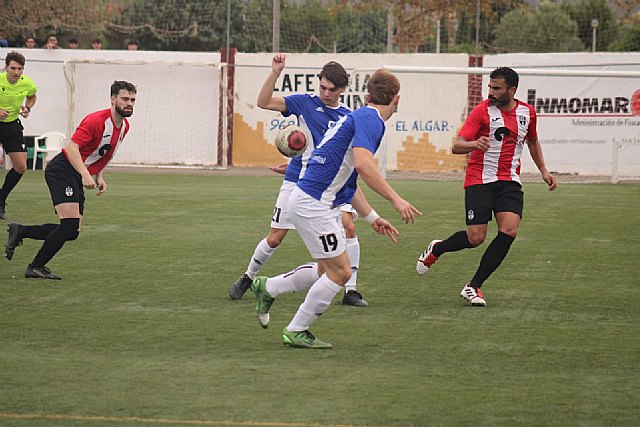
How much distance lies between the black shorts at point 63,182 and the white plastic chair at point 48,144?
16388 mm

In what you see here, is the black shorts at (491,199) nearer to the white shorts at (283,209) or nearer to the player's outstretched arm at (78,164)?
the white shorts at (283,209)

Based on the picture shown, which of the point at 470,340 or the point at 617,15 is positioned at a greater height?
the point at 617,15

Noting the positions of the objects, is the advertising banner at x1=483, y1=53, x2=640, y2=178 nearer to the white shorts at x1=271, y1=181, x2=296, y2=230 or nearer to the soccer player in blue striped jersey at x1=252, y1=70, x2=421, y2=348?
the white shorts at x1=271, y1=181, x2=296, y2=230

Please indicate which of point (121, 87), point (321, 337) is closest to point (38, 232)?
point (121, 87)

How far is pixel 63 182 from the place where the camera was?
991 centimetres

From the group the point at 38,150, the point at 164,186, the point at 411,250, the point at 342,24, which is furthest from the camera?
the point at 342,24

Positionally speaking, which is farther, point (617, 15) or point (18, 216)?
point (617, 15)

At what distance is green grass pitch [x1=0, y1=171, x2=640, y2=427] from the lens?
5637mm

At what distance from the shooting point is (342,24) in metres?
37.2

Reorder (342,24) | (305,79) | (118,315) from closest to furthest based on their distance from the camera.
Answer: (118,315) < (305,79) < (342,24)

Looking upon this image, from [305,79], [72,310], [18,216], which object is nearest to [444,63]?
[305,79]

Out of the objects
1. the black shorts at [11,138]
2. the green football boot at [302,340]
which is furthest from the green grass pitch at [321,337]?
the black shorts at [11,138]

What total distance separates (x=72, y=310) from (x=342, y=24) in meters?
29.8

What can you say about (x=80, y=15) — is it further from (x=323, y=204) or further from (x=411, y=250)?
(x=323, y=204)
